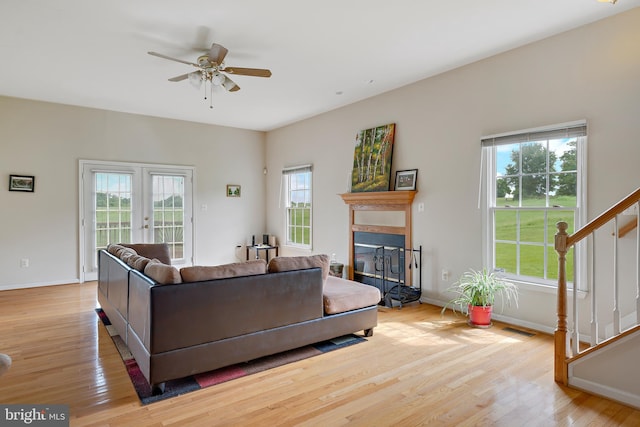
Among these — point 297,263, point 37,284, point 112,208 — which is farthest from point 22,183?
point 297,263

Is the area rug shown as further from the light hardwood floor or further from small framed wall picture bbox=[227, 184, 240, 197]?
small framed wall picture bbox=[227, 184, 240, 197]


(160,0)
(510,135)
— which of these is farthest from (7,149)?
(510,135)

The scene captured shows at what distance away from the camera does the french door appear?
19.7 feet

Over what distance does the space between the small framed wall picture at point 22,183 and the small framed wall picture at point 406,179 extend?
5390 mm

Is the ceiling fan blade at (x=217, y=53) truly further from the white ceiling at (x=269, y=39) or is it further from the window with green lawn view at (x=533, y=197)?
the window with green lawn view at (x=533, y=197)

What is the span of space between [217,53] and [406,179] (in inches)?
109

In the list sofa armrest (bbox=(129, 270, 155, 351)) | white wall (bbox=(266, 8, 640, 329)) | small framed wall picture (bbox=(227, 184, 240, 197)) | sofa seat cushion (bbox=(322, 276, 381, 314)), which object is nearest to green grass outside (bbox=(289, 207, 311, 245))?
white wall (bbox=(266, 8, 640, 329))

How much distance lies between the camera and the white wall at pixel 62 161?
5441 mm

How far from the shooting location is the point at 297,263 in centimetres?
309

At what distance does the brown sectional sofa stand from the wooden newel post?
1.49 meters

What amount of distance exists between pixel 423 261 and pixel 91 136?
551cm

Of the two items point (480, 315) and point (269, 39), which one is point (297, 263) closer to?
point (480, 315)

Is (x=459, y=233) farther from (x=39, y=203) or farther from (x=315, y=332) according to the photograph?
(x=39, y=203)

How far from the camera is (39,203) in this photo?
5.63 meters
